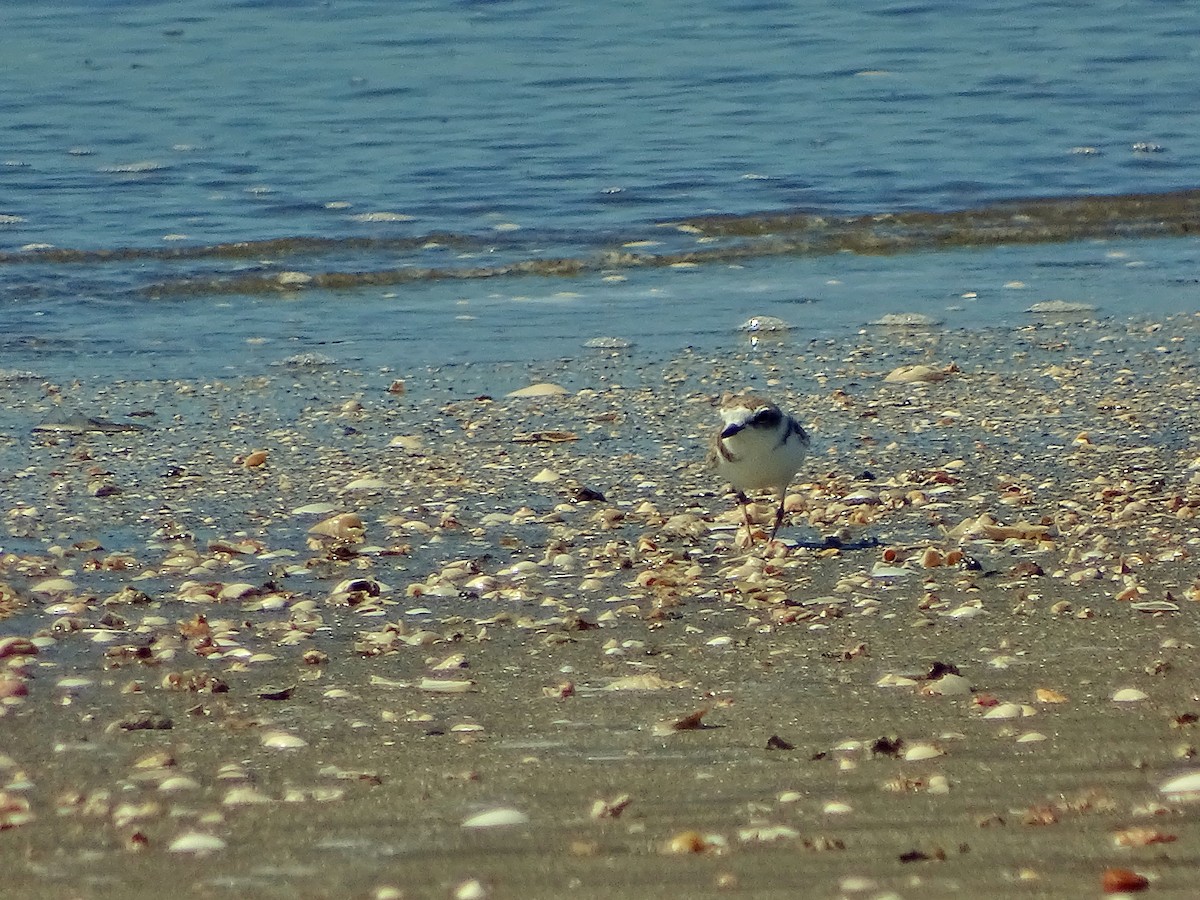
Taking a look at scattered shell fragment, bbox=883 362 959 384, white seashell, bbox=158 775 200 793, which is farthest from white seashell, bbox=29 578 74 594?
scattered shell fragment, bbox=883 362 959 384

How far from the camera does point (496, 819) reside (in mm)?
3396

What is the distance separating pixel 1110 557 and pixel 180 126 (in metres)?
11.7

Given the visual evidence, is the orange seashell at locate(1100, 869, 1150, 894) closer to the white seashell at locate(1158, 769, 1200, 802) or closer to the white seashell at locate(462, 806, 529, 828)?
the white seashell at locate(1158, 769, 1200, 802)

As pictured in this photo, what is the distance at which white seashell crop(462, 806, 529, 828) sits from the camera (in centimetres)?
338

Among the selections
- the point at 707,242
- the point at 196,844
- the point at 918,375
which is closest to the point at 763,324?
the point at 918,375

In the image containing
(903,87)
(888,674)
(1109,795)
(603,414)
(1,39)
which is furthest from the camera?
(1,39)

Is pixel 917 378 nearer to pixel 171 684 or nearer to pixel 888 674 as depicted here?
pixel 888 674

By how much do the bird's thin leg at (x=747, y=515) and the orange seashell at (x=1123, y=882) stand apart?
2.66 metres

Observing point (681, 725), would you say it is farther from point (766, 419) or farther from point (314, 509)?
point (314, 509)

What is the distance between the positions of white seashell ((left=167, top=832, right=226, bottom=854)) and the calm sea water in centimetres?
540

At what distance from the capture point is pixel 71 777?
3.71 m

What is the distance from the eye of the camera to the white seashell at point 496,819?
3.38m

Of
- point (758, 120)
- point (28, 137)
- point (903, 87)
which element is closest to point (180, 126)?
point (28, 137)

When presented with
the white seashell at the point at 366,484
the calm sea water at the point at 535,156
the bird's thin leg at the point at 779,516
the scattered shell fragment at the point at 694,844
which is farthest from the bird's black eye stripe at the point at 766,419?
the calm sea water at the point at 535,156
